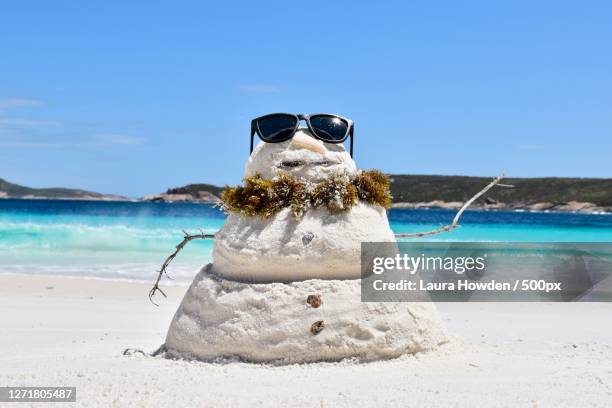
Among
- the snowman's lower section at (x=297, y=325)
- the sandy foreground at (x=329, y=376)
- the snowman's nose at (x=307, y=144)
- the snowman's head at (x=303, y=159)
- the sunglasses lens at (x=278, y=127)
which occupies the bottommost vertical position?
the sandy foreground at (x=329, y=376)

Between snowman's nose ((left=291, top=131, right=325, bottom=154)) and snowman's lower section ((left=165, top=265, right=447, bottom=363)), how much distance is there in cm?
109

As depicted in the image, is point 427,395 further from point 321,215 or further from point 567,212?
point 567,212

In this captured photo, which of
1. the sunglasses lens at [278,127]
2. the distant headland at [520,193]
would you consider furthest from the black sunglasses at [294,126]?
the distant headland at [520,193]

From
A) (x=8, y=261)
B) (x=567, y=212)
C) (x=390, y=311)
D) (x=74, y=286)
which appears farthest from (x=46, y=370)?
(x=567, y=212)

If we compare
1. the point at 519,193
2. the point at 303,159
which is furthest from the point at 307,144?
the point at 519,193

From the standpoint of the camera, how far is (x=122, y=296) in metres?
13.4

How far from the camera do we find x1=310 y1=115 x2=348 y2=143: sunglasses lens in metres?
5.64

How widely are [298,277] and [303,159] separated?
96 centimetres

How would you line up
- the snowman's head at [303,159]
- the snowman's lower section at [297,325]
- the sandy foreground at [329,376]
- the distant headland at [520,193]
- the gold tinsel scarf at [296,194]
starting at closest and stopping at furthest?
the sandy foreground at [329,376], the snowman's lower section at [297,325], the gold tinsel scarf at [296,194], the snowman's head at [303,159], the distant headland at [520,193]

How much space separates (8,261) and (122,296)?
9.68 m

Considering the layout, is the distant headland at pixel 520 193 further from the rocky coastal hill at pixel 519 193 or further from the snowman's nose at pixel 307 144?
the snowman's nose at pixel 307 144

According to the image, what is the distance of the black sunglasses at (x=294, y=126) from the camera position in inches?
221

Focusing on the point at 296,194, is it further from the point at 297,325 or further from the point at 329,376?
the point at 329,376

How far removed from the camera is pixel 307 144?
18.4ft
